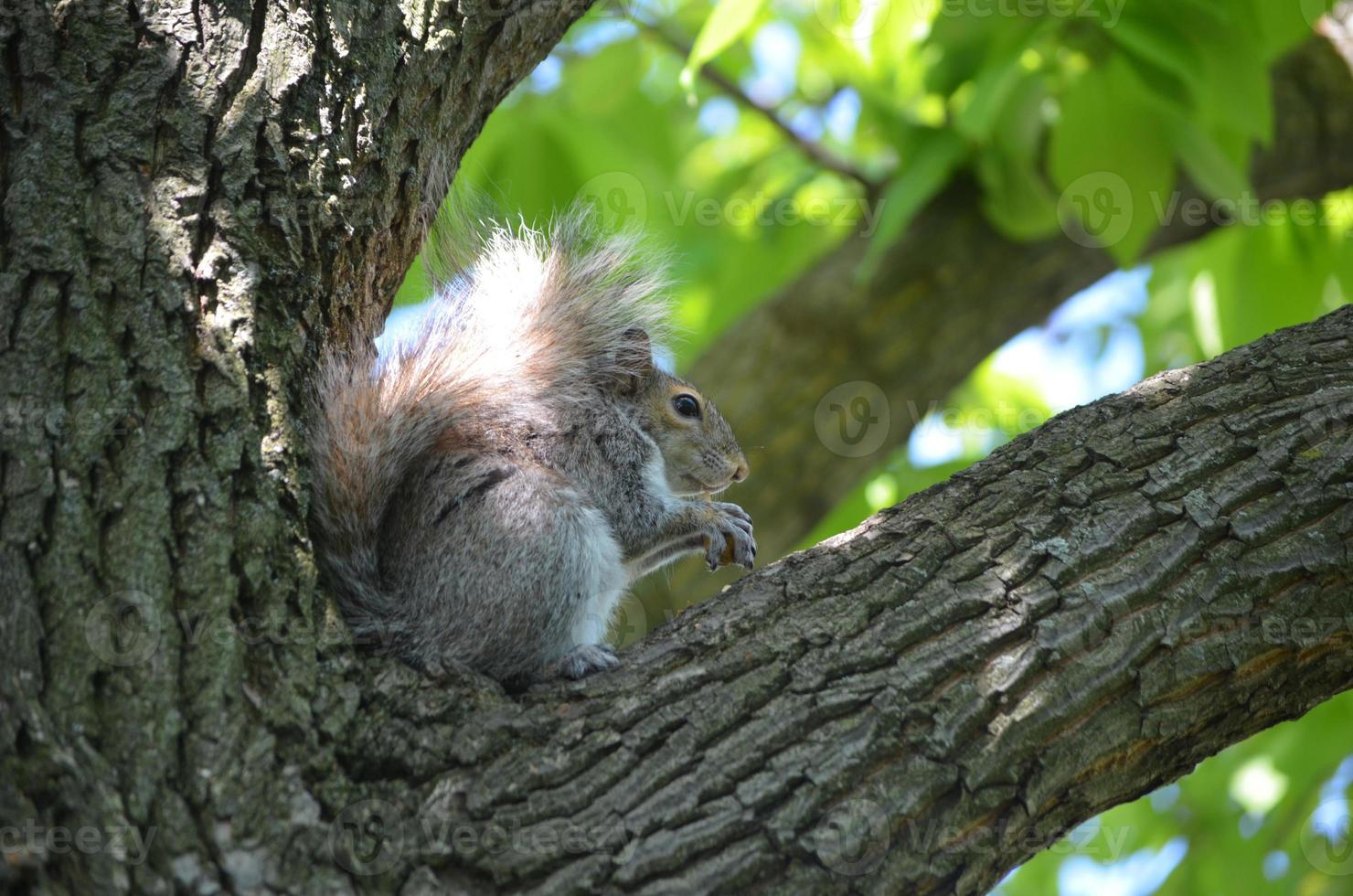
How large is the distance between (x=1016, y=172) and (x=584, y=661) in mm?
2598

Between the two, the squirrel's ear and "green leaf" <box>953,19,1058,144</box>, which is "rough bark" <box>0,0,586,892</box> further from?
"green leaf" <box>953,19,1058,144</box>

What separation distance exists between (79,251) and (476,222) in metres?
1.25

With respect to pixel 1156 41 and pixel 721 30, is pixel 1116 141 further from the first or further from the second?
pixel 721 30

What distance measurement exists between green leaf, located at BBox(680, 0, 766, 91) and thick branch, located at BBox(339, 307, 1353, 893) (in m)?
1.11

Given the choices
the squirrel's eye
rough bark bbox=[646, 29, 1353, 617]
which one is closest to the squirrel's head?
the squirrel's eye

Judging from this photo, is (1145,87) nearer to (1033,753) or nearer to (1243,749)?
(1033,753)

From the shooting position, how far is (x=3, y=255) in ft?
5.35

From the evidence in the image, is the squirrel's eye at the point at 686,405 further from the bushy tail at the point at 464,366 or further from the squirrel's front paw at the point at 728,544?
the squirrel's front paw at the point at 728,544

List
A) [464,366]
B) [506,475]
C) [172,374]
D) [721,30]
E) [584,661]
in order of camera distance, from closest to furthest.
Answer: [172,374] → [584,661] → [506,475] → [464,366] → [721,30]

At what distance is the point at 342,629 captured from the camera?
1708 mm

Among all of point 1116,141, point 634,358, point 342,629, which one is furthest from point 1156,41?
point 342,629

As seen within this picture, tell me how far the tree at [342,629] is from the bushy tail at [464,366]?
0.20 metres

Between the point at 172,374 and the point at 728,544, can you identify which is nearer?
the point at 172,374

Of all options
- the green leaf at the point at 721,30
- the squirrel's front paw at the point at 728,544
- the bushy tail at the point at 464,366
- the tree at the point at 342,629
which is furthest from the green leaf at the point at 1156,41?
the squirrel's front paw at the point at 728,544
